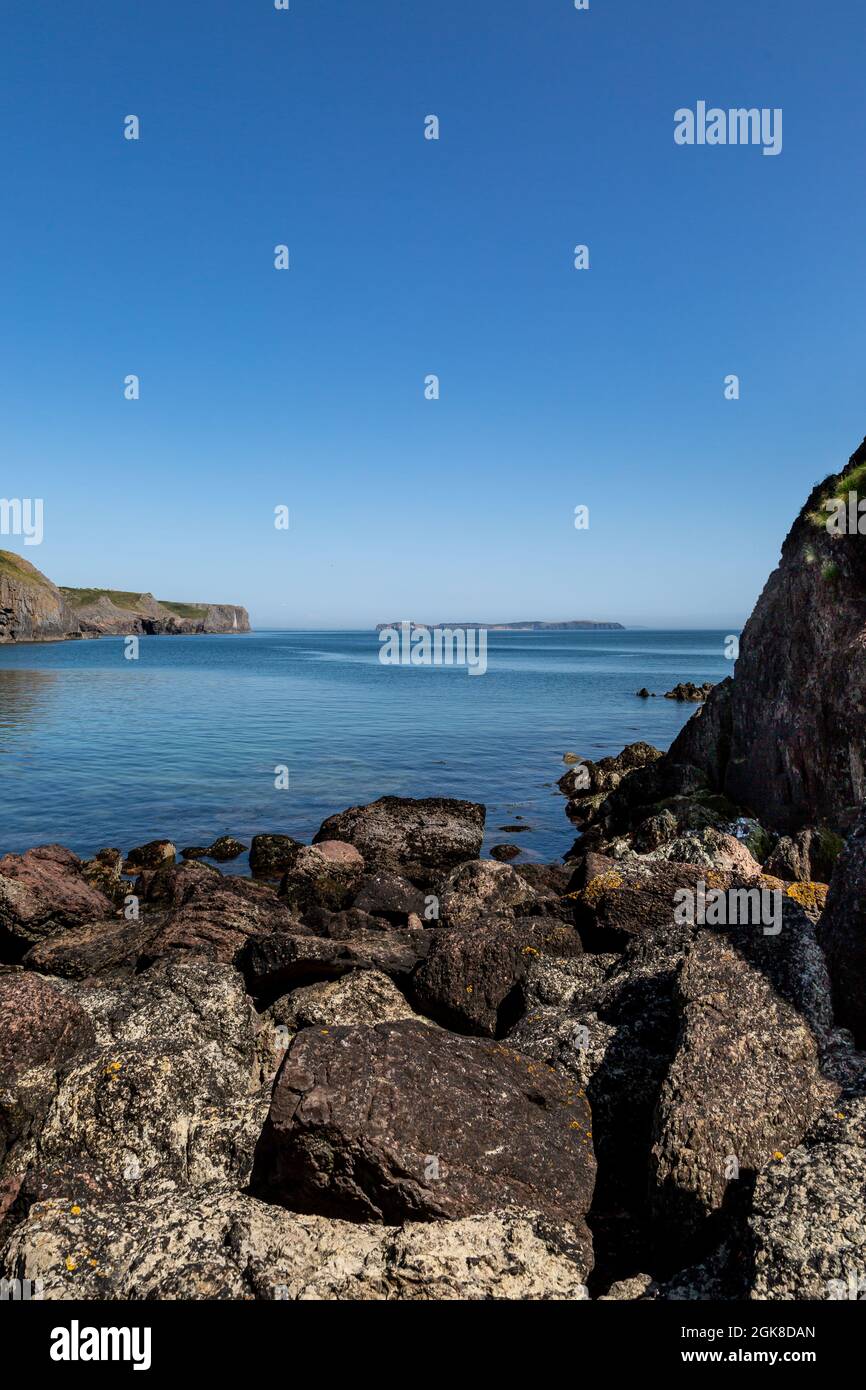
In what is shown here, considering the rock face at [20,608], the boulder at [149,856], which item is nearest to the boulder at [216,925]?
the boulder at [149,856]

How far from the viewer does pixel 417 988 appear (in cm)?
1037

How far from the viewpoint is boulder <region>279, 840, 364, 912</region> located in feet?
64.2

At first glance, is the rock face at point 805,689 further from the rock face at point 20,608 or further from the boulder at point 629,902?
the rock face at point 20,608

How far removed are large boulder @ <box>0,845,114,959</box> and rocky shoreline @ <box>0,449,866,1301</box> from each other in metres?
2.43

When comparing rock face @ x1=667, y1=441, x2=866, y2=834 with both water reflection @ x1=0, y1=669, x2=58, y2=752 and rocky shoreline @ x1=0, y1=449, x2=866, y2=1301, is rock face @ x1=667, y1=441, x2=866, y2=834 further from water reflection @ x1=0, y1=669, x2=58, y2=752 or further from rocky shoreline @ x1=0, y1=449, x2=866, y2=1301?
water reflection @ x1=0, y1=669, x2=58, y2=752

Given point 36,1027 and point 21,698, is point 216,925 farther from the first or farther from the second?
point 21,698

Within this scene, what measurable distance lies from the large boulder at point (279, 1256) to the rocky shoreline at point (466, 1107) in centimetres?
2

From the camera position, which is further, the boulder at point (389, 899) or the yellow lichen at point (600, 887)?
the boulder at point (389, 899)

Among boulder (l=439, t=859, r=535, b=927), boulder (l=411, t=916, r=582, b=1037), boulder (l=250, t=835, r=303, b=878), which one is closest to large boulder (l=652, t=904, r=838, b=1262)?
boulder (l=411, t=916, r=582, b=1037)

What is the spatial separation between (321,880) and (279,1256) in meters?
14.6

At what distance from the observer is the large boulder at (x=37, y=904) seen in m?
15.1

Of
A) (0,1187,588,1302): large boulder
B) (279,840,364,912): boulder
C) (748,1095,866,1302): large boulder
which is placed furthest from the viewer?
(279,840,364,912): boulder
